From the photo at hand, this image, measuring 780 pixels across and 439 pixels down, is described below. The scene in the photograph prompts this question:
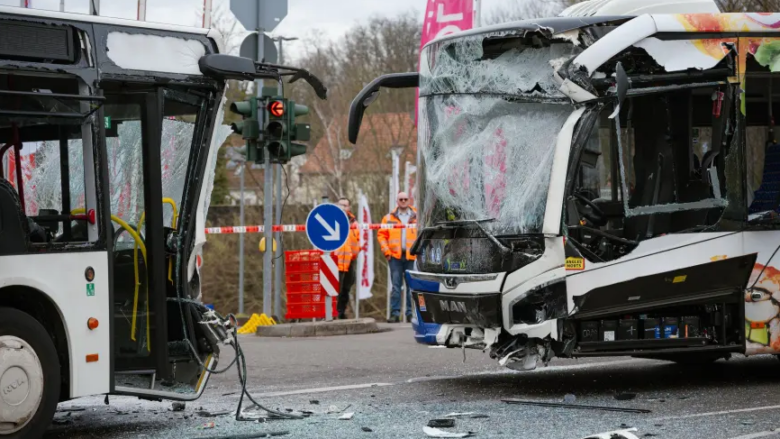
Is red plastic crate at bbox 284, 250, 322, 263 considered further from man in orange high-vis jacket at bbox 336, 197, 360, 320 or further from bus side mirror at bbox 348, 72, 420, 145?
bus side mirror at bbox 348, 72, 420, 145

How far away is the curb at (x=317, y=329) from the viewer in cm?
1780

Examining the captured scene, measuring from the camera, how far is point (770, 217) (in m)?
10.6

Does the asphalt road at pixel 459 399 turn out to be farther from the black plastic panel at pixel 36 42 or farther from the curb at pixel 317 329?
the curb at pixel 317 329

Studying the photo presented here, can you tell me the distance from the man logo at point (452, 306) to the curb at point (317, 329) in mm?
7244

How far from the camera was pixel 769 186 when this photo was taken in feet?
36.9

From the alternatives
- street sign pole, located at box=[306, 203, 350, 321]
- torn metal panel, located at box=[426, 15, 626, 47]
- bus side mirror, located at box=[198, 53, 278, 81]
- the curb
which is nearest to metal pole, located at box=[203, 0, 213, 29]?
bus side mirror, located at box=[198, 53, 278, 81]

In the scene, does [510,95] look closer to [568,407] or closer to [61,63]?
[568,407]

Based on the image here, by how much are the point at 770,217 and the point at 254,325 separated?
33.7 ft

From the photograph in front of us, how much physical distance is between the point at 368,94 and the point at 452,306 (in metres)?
2.28

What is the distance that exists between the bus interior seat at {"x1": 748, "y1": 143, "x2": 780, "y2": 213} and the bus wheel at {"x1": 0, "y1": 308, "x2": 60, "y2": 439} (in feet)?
19.4

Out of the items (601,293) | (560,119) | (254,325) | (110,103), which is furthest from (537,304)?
(254,325)

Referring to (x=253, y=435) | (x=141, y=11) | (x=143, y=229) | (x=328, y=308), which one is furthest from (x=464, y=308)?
(x=328, y=308)

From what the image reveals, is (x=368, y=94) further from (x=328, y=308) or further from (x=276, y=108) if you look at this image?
(x=328, y=308)

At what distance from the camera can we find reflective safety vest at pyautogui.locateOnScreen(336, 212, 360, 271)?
20609 millimetres
